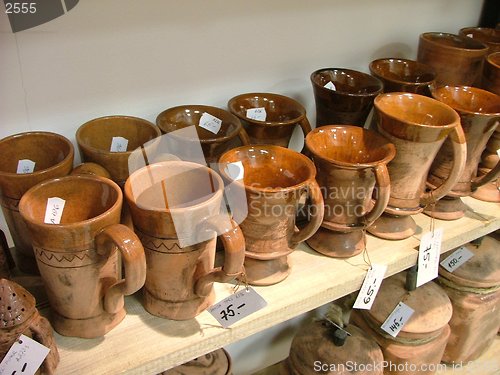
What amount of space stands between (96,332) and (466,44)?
0.99 metres

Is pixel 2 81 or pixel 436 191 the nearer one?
pixel 2 81

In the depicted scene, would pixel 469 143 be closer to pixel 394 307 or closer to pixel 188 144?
pixel 394 307

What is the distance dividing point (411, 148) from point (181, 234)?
423 millimetres

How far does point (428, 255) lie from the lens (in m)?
0.95

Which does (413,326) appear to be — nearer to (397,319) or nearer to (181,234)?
(397,319)

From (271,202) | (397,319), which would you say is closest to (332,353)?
(397,319)

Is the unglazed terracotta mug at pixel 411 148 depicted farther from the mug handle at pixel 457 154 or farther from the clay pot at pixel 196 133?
the clay pot at pixel 196 133

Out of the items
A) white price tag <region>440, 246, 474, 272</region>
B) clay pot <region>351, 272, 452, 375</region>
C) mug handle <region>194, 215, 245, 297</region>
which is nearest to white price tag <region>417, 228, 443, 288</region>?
clay pot <region>351, 272, 452, 375</region>

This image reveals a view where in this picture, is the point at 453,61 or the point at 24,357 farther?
the point at 453,61

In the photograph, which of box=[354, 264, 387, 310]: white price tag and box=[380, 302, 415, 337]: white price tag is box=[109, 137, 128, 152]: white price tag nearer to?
box=[354, 264, 387, 310]: white price tag

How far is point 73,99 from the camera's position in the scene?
0.84m

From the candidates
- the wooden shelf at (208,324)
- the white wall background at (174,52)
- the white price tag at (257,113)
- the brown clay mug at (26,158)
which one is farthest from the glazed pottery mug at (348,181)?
the brown clay mug at (26,158)

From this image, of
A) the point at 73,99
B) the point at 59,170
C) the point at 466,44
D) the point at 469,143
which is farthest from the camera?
the point at 466,44

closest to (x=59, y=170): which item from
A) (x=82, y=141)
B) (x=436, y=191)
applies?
(x=82, y=141)
